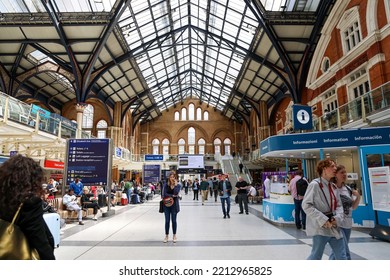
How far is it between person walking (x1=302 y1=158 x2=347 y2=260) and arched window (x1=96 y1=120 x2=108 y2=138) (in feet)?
103

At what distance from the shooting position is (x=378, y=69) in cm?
1134

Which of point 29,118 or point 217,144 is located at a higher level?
point 217,144

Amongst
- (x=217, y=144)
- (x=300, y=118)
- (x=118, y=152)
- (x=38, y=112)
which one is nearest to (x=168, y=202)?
(x=300, y=118)

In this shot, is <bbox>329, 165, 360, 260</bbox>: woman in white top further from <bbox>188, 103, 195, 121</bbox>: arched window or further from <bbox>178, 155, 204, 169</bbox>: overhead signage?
<bbox>188, 103, 195, 121</bbox>: arched window

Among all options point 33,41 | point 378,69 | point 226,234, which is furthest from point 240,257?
point 33,41

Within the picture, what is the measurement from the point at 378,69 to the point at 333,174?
11616 mm

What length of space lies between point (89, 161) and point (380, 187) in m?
8.65

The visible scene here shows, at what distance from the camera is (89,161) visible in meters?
9.01

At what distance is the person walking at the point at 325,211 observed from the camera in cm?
252

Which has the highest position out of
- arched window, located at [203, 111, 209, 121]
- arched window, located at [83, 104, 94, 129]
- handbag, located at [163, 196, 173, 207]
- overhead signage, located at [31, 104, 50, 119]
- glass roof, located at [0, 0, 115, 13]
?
glass roof, located at [0, 0, 115, 13]

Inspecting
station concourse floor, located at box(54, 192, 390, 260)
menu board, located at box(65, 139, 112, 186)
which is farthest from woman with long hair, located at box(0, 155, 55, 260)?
menu board, located at box(65, 139, 112, 186)

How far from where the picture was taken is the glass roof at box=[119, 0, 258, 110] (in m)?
18.0

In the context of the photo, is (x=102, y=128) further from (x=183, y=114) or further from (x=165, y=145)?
(x=183, y=114)

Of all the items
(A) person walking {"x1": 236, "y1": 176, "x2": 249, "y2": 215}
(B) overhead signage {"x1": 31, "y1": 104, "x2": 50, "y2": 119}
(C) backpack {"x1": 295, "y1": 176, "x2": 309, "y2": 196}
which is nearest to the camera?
(C) backpack {"x1": 295, "y1": 176, "x2": 309, "y2": 196}
